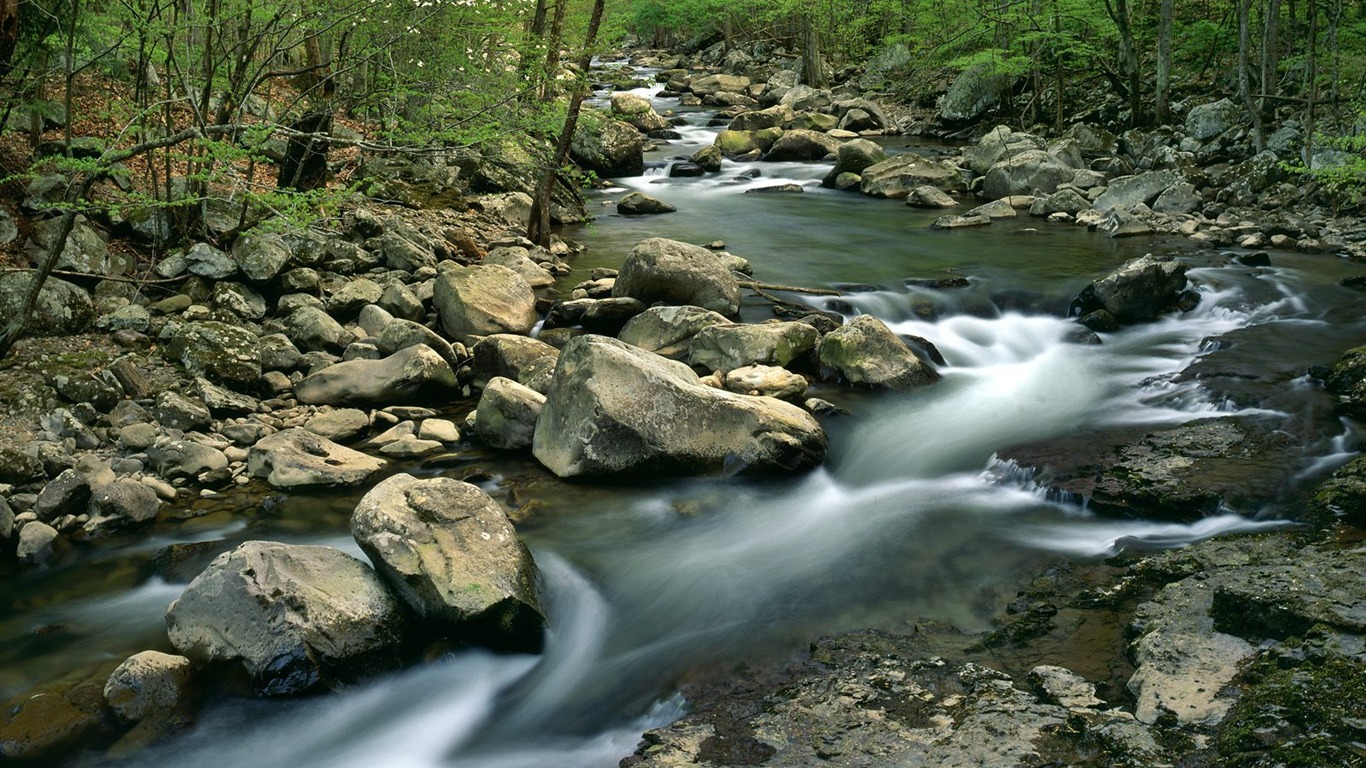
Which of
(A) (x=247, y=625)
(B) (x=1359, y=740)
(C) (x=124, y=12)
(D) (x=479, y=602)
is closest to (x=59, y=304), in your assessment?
(C) (x=124, y=12)

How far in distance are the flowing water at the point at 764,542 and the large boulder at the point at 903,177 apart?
8.26 metres

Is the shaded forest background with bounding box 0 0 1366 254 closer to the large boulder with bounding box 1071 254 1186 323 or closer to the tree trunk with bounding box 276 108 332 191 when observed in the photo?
the tree trunk with bounding box 276 108 332 191

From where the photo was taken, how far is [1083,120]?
2219 cm

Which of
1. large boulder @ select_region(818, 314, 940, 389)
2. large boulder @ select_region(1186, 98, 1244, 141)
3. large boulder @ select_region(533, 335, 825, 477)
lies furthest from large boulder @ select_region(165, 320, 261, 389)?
large boulder @ select_region(1186, 98, 1244, 141)

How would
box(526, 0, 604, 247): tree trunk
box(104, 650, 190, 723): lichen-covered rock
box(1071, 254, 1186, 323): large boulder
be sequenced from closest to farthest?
box(104, 650, 190, 723): lichen-covered rock < box(1071, 254, 1186, 323): large boulder < box(526, 0, 604, 247): tree trunk

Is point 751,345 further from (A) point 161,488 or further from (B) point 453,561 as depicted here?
(A) point 161,488

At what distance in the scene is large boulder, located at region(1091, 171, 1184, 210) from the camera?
1664 centimetres

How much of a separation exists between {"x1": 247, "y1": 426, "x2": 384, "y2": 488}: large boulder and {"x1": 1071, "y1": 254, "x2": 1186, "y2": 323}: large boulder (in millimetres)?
8379

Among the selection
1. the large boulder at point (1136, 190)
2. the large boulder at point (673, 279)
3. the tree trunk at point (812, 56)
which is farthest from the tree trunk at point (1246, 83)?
the tree trunk at point (812, 56)

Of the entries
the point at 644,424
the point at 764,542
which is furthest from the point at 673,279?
the point at 764,542

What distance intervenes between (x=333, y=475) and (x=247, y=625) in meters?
2.47

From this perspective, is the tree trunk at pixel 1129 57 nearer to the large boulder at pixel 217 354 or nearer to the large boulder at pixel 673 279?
the large boulder at pixel 673 279

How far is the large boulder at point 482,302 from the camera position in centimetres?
1018

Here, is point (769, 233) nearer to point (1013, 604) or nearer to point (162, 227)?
point (162, 227)
